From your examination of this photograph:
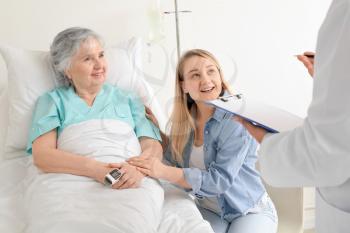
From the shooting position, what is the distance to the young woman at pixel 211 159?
1.56 meters

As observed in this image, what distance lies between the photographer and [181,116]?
68.9 inches

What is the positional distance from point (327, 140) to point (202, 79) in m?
0.88

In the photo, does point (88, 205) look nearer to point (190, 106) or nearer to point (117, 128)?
point (117, 128)

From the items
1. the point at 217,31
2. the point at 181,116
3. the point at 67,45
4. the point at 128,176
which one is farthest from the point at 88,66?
the point at 217,31

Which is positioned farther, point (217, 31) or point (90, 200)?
point (217, 31)

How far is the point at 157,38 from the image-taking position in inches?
93.6

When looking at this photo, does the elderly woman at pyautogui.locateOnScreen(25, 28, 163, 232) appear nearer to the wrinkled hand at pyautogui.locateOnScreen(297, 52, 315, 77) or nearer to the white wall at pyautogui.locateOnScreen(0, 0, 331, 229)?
the white wall at pyautogui.locateOnScreen(0, 0, 331, 229)

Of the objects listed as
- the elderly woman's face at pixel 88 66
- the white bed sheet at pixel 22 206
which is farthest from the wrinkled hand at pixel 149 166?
the elderly woman's face at pixel 88 66

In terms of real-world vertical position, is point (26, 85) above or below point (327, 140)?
below

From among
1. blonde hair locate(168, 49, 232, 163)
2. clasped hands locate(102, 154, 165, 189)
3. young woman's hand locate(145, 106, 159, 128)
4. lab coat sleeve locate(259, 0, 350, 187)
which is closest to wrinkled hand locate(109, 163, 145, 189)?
clasped hands locate(102, 154, 165, 189)

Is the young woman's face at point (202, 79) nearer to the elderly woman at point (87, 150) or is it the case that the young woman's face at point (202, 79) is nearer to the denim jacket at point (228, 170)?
the denim jacket at point (228, 170)

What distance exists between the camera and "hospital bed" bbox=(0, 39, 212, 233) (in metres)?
1.48

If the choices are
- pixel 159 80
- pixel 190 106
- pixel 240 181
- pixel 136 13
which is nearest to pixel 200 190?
pixel 240 181

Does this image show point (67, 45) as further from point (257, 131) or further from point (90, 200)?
point (257, 131)
